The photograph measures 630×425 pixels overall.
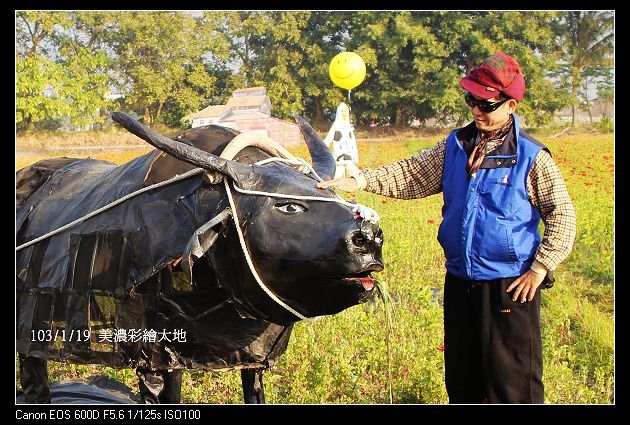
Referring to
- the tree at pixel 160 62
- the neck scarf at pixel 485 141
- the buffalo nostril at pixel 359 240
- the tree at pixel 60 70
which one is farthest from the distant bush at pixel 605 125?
the buffalo nostril at pixel 359 240

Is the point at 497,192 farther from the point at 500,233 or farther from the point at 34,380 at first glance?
the point at 34,380

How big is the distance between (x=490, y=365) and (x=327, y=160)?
3.88 feet

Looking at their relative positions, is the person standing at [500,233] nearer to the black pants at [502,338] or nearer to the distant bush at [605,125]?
the black pants at [502,338]

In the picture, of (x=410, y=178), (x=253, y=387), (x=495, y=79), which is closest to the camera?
(x=495, y=79)

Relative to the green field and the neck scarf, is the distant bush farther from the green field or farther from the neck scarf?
the neck scarf

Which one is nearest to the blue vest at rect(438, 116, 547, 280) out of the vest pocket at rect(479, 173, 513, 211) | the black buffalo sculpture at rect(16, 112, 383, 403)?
the vest pocket at rect(479, 173, 513, 211)

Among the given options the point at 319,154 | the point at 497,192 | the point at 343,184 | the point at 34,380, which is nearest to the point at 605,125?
the point at 319,154

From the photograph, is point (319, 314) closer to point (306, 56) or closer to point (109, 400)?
point (109, 400)

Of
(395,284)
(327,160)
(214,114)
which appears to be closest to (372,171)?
(327,160)

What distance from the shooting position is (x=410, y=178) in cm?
329

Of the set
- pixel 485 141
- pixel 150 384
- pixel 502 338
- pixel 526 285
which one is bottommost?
pixel 150 384

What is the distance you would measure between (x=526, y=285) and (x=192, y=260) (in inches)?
53.5

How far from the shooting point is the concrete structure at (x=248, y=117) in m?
10.9

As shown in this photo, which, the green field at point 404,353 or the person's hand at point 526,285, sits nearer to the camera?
the person's hand at point 526,285
